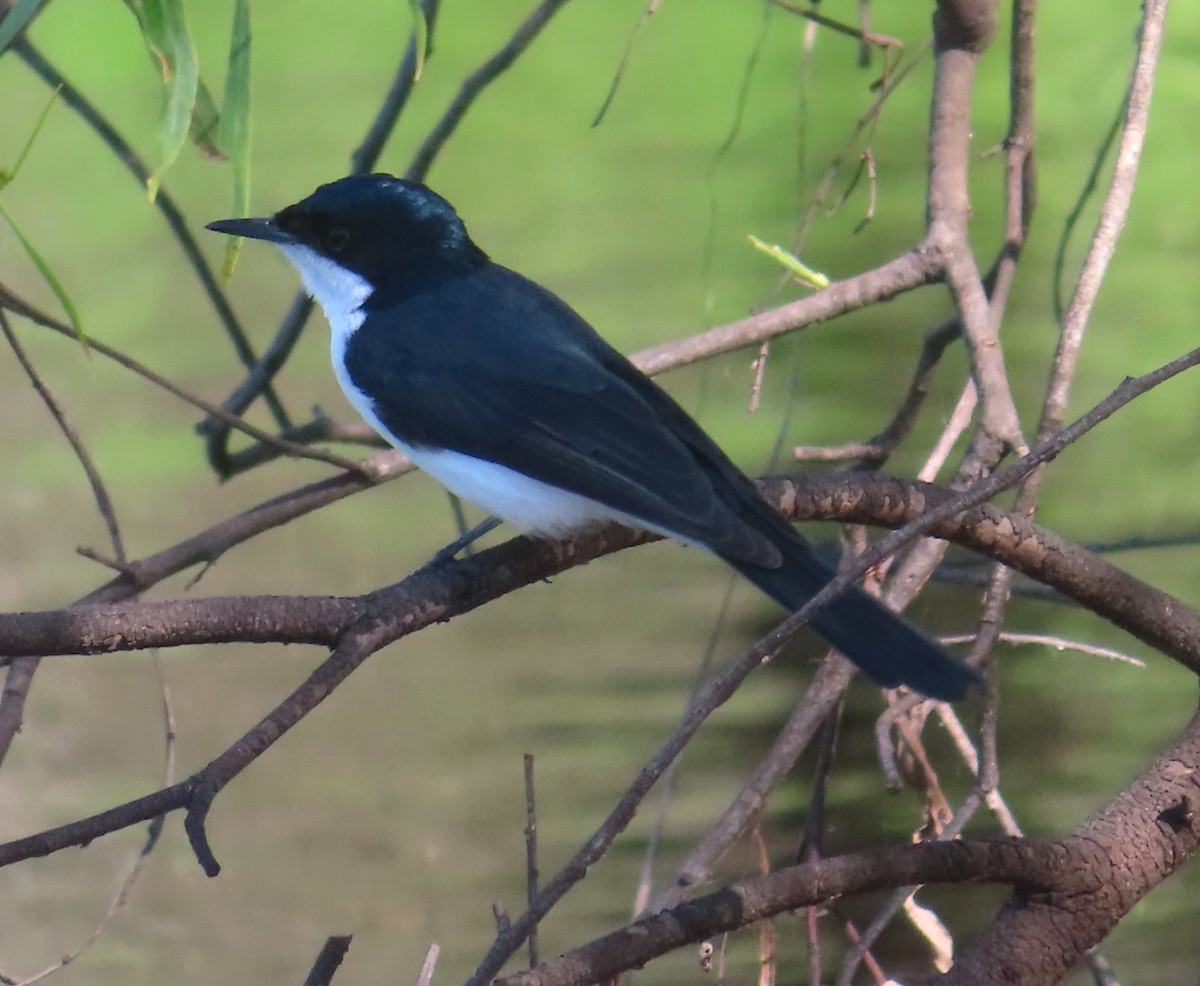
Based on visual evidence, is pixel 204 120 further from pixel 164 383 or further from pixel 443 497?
pixel 443 497

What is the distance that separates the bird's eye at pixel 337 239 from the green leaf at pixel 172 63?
2.18 feet

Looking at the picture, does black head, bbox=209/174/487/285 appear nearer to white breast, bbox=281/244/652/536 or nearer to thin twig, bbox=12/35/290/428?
white breast, bbox=281/244/652/536

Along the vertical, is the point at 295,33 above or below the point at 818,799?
above

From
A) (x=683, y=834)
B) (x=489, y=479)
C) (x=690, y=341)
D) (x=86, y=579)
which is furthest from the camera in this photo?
(x=683, y=834)

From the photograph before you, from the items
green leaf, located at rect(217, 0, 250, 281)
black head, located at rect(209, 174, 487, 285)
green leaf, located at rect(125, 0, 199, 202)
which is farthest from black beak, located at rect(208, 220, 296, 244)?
green leaf, located at rect(125, 0, 199, 202)

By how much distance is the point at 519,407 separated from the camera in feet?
5.76

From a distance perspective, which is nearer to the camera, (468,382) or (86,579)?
(468,382)

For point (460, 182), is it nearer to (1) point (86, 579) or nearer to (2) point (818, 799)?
(1) point (86, 579)

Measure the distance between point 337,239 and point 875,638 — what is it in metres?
A: 1.08

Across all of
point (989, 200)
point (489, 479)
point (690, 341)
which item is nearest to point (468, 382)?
point (489, 479)

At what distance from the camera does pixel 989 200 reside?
9.97 ft

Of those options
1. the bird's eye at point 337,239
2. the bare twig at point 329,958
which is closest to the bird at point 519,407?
the bird's eye at point 337,239

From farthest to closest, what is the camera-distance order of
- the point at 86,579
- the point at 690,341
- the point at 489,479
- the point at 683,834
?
the point at 683,834 < the point at 86,579 < the point at 690,341 < the point at 489,479

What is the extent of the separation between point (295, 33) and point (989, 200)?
5.27 feet
